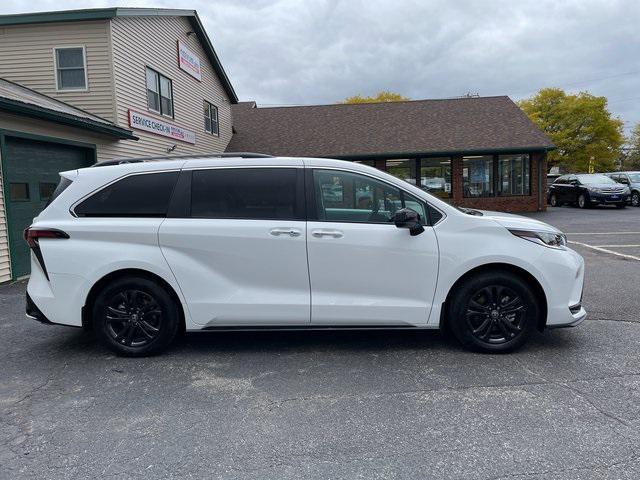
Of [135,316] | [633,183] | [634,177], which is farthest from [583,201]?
[135,316]

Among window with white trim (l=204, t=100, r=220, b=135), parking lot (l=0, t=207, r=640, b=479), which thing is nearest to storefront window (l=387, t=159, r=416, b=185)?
window with white trim (l=204, t=100, r=220, b=135)

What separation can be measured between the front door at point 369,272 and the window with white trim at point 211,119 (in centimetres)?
1679

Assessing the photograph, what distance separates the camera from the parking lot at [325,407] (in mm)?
2881

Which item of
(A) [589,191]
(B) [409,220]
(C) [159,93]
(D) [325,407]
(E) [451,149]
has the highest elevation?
(C) [159,93]

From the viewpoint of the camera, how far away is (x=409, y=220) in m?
4.30

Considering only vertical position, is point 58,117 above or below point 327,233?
above

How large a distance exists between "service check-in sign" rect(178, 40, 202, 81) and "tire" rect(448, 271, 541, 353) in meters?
15.3

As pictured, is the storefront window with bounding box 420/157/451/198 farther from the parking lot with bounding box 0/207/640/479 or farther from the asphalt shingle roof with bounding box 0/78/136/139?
the parking lot with bounding box 0/207/640/479

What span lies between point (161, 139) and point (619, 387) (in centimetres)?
1453

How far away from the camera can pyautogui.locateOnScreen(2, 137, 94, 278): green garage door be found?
8648mm

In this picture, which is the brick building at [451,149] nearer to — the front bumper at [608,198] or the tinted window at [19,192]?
the front bumper at [608,198]

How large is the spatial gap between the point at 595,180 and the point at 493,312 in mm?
23253

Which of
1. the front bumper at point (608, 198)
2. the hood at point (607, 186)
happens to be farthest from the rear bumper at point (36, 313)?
the hood at point (607, 186)

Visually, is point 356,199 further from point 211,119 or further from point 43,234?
point 211,119
